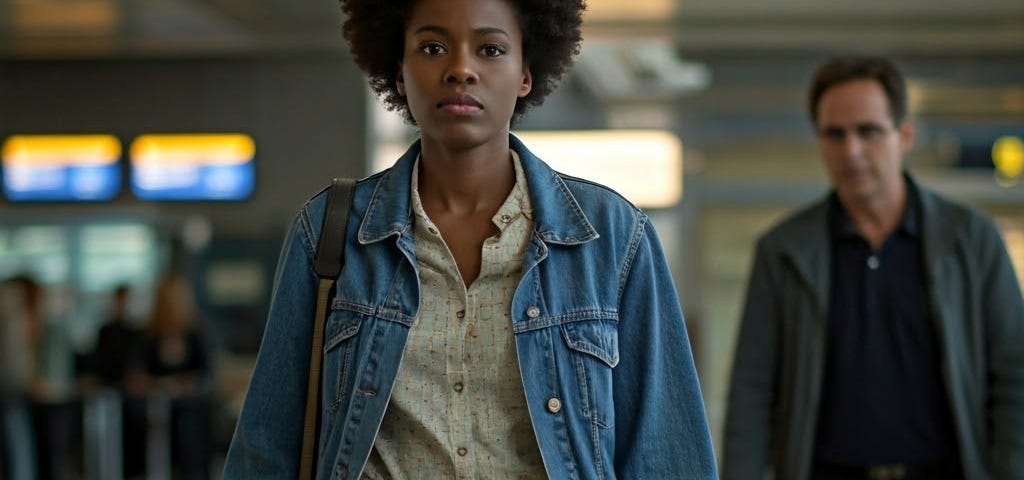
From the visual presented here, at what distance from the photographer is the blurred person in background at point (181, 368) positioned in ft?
35.0

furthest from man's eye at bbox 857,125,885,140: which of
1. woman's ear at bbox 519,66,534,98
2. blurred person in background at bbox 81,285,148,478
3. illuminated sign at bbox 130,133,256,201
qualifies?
blurred person in background at bbox 81,285,148,478

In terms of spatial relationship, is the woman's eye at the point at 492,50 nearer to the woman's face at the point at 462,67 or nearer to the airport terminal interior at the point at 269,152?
the woman's face at the point at 462,67

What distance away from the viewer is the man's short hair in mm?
3836

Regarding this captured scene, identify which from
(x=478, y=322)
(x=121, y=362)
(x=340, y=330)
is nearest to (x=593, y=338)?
(x=478, y=322)

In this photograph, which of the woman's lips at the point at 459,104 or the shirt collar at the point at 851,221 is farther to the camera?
the shirt collar at the point at 851,221

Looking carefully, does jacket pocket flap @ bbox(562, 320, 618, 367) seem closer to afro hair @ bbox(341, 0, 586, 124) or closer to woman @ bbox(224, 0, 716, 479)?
woman @ bbox(224, 0, 716, 479)

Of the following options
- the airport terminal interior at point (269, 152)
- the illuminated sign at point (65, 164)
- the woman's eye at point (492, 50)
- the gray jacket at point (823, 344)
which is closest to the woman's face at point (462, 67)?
the woman's eye at point (492, 50)

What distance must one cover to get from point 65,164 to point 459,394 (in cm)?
1011

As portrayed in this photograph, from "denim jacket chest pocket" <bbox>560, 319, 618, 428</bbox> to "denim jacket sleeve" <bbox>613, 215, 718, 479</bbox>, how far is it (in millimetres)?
39

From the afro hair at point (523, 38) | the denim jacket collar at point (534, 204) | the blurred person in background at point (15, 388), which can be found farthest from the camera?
the blurred person in background at point (15, 388)

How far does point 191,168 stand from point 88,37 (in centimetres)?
127

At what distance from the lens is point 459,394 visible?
1.95m

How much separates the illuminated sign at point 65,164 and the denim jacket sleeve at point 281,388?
9.70m

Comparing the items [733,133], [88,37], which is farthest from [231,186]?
[733,133]
